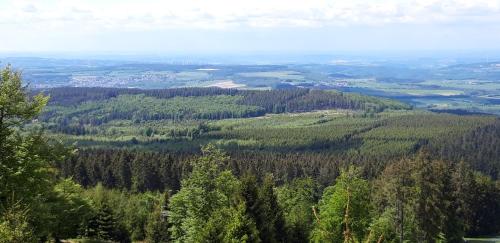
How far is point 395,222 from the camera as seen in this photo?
58.5 meters

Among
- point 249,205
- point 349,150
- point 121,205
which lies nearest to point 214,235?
point 249,205

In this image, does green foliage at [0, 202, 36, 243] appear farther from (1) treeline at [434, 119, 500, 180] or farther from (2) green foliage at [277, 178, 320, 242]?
(1) treeline at [434, 119, 500, 180]

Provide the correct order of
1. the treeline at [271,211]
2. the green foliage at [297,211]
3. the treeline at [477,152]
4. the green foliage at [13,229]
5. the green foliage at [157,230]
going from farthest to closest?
the treeline at [477,152], the green foliage at [297,211], the green foliage at [157,230], the treeline at [271,211], the green foliage at [13,229]

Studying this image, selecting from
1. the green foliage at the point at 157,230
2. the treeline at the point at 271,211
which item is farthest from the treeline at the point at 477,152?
the green foliage at the point at 157,230

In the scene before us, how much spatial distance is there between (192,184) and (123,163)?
68.3m

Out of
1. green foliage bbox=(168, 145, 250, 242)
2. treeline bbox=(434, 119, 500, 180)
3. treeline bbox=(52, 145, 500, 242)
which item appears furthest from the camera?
treeline bbox=(434, 119, 500, 180)

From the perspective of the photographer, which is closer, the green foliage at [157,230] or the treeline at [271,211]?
the treeline at [271,211]

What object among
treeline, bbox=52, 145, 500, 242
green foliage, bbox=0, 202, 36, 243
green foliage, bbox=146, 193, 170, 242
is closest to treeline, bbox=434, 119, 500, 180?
treeline, bbox=52, 145, 500, 242

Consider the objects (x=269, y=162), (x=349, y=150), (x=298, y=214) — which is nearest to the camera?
(x=298, y=214)

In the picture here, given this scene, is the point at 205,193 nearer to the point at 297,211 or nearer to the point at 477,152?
the point at 297,211

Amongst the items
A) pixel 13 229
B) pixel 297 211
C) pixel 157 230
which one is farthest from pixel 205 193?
pixel 13 229

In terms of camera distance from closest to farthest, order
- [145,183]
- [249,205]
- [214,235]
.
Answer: [214,235] → [249,205] → [145,183]

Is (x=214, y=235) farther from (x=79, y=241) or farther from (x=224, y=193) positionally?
(x=79, y=241)

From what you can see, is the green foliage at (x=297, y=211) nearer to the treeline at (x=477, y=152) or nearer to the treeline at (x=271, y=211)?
the treeline at (x=271, y=211)
